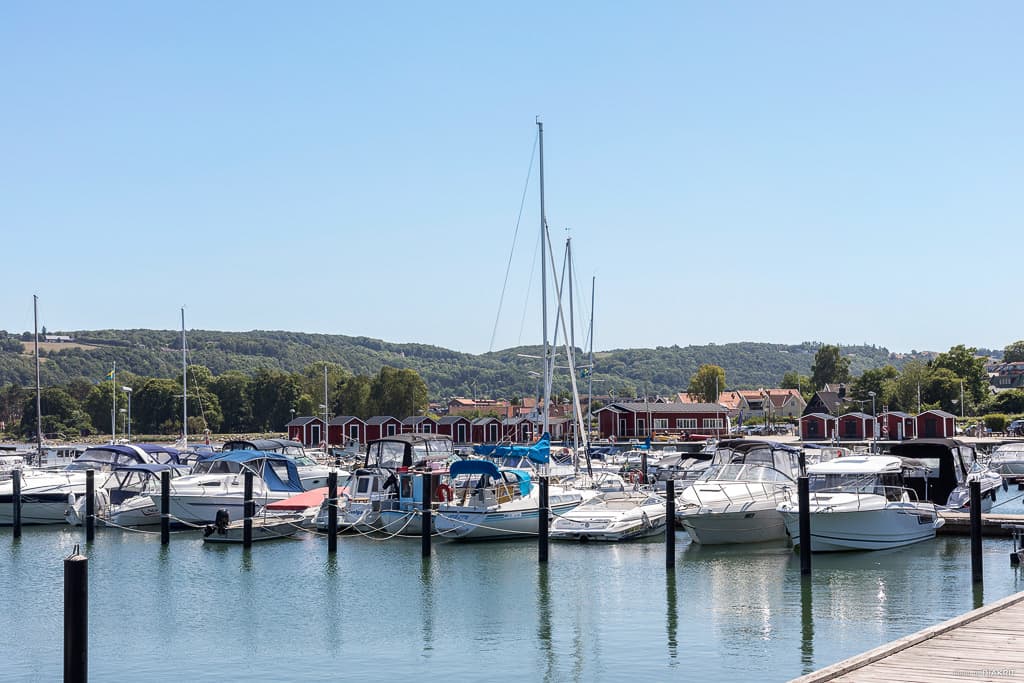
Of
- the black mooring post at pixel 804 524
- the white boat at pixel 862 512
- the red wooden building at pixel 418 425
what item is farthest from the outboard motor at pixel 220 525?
the red wooden building at pixel 418 425

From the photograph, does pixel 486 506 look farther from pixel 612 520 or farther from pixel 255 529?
pixel 255 529

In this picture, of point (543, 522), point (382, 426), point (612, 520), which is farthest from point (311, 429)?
point (543, 522)

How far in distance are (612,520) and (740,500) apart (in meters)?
4.55

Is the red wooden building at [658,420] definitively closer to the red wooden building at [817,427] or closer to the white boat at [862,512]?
the red wooden building at [817,427]

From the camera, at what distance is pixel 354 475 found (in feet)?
137

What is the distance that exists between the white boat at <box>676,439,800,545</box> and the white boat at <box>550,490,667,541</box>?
1.76m

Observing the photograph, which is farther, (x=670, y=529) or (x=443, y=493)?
(x=443, y=493)

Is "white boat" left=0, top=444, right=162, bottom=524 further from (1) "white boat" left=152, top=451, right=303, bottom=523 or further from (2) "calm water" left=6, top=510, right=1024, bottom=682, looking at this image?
(2) "calm water" left=6, top=510, right=1024, bottom=682

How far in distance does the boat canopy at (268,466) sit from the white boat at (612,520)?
40.3 ft

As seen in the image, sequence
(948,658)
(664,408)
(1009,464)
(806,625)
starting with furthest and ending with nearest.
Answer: (664,408) < (1009,464) < (806,625) < (948,658)

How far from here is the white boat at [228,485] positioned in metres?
43.1

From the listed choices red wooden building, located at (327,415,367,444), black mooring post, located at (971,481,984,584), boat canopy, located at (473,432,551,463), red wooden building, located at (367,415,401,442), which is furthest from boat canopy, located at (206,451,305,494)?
red wooden building, located at (327,415,367,444)

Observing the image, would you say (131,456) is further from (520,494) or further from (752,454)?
(752,454)

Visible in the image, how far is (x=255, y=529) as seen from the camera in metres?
39.3
